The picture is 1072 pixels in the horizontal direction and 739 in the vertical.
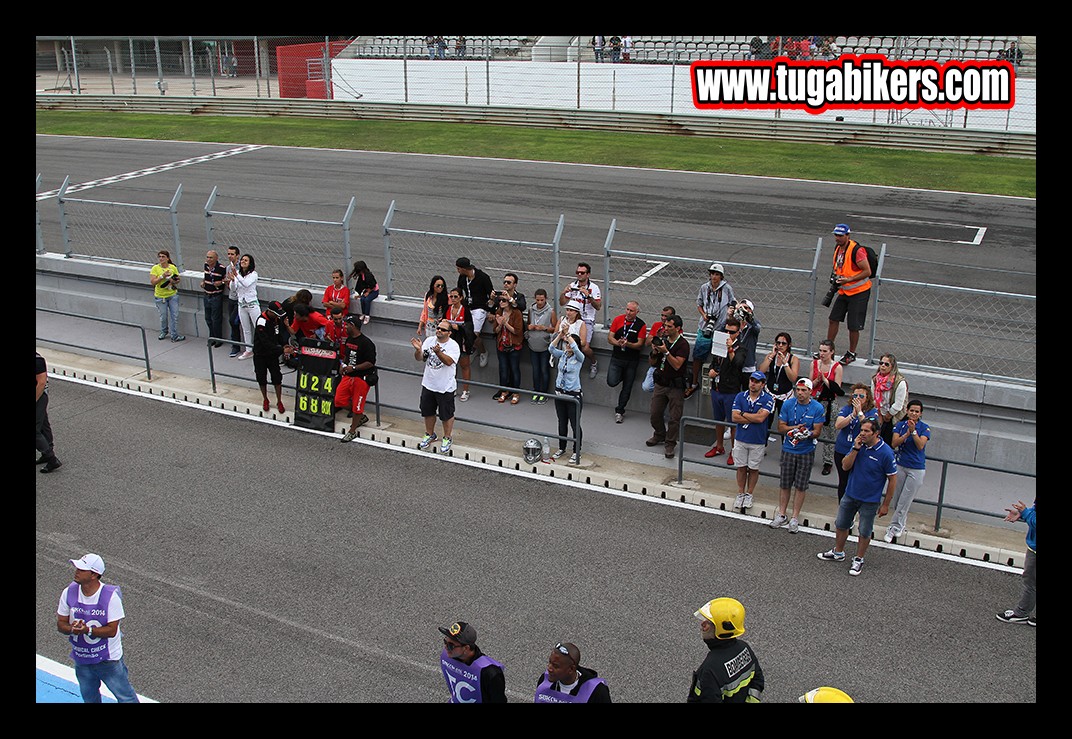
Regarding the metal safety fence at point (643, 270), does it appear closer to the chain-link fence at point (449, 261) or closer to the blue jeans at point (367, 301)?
the chain-link fence at point (449, 261)

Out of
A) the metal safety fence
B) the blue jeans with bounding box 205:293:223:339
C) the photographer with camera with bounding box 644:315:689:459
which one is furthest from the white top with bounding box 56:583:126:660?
the blue jeans with bounding box 205:293:223:339

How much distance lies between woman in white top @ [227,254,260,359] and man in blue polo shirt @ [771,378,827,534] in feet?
28.2

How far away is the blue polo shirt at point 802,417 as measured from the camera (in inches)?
446

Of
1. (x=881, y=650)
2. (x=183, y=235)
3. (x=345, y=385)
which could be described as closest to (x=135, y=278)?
(x=183, y=235)

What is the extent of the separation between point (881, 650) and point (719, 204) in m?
15.8

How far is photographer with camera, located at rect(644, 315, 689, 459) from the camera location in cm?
1302

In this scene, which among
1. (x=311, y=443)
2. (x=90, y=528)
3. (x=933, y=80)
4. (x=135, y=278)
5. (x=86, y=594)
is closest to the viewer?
(x=86, y=594)

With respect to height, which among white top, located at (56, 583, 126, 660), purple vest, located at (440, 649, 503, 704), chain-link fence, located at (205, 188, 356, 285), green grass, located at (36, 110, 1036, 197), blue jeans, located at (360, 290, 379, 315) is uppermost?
green grass, located at (36, 110, 1036, 197)

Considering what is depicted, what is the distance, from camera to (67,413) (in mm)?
14922

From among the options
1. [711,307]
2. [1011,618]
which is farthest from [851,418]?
[711,307]

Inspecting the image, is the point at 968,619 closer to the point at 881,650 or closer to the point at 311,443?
the point at 881,650

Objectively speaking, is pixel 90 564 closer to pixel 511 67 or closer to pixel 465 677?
pixel 465 677

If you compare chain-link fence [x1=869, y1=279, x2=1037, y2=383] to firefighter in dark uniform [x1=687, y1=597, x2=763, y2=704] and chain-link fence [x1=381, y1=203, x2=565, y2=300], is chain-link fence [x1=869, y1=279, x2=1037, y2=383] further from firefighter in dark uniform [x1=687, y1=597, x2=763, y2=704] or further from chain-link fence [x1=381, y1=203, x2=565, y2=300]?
firefighter in dark uniform [x1=687, y1=597, x2=763, y2=704]

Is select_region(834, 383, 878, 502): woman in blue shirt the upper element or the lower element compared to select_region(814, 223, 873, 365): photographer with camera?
lower
